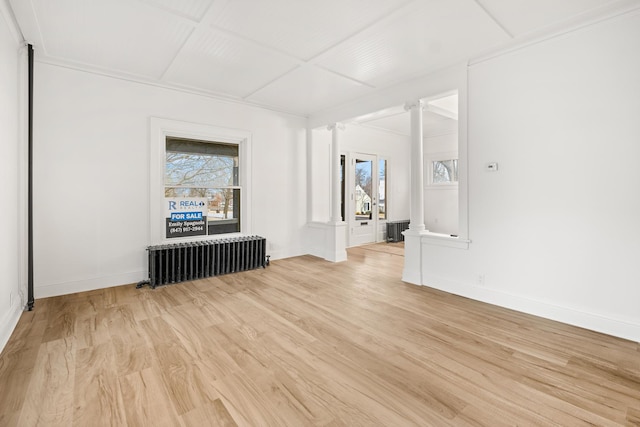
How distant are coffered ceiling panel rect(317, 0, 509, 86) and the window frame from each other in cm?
208

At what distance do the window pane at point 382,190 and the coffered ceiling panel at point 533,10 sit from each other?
4.89 m

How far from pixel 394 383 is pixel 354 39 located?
3.03m

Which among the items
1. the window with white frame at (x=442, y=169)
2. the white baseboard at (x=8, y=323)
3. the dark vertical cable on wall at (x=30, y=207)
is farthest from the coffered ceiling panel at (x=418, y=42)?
the window with white frame at (x=442, y=169)

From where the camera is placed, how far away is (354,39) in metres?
3.04

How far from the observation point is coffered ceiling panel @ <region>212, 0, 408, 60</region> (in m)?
2.50

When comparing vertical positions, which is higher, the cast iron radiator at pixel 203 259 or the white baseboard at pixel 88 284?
the cast iron radiator at pixel 203 259

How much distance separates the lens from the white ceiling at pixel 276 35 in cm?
253

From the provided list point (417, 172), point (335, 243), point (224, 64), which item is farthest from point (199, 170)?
point (417, 172)

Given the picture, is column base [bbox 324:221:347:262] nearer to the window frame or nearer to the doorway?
the doorway

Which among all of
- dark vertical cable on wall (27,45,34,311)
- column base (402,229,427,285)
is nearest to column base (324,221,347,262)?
column base (402,229,427,285)

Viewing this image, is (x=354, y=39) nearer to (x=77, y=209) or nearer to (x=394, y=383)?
(x=394, y=383)

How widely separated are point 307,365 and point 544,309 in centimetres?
243

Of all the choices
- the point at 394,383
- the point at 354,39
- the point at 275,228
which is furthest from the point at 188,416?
the point at 275,228

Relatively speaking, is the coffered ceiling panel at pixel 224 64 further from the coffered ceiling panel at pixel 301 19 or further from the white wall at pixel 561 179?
the white wall at pixel 561 179
